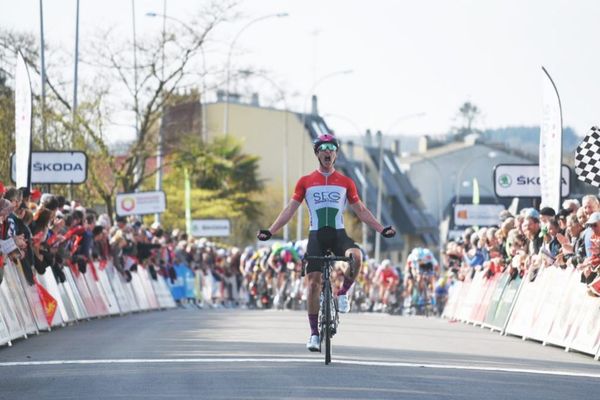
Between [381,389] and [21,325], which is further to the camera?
[21,325]

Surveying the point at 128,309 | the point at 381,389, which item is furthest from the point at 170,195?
the point at 381,389

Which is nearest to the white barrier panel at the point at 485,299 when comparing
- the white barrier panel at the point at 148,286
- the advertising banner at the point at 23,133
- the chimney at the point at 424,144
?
the advertising banner at the point at 23,133

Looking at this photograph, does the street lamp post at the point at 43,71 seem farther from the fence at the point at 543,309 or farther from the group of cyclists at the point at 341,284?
the fence at the point at 543,309

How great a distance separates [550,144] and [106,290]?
853cm

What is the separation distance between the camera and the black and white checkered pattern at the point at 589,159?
22406 mm

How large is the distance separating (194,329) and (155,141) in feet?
96.7

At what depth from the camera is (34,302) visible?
2127 centimetres

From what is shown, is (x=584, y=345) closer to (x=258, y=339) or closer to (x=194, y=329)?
(x=258, y=339)

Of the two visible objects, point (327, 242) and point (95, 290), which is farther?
point (95, 290)

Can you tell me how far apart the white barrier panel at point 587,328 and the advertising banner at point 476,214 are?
3551 centimetres

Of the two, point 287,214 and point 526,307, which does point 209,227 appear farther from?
point 287,214

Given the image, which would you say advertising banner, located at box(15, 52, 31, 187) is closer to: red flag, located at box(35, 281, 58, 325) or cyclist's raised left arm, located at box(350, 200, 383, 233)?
red flag, located at box(35, 281, 58, 325)

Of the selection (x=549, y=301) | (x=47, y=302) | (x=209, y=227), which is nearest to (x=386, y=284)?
(x=209, y=227)

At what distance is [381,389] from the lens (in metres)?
12.1
